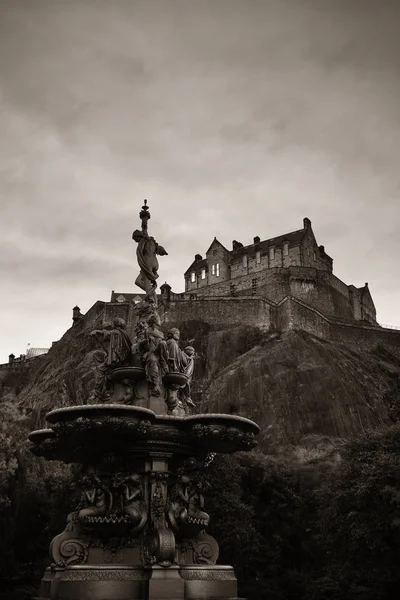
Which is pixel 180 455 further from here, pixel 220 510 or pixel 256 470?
pixel 256 470

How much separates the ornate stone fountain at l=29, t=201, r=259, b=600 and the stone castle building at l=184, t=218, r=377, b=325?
63.1m

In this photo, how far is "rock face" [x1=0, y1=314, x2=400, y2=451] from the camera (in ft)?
186

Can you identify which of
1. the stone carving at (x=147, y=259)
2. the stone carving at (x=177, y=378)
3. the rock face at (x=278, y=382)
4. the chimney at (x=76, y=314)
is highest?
the chimney at (x=76, y=314)

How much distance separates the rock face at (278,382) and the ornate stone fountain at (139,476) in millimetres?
40677

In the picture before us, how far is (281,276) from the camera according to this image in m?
79.5

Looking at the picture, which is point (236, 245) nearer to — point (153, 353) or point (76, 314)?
point (76, 314)

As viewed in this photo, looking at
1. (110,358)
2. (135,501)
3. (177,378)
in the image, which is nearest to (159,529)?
(135,501)

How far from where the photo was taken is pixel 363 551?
24.7m

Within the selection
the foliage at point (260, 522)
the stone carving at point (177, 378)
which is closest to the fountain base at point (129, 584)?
the stone carving at point (177, 378)

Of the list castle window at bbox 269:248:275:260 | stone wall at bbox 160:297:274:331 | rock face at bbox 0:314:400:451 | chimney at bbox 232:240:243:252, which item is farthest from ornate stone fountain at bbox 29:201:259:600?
chimney at bbox 232:240:243:252

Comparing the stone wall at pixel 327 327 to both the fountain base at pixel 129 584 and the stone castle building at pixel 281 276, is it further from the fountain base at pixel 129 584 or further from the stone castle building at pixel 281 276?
the fountain base at pixel 129 584

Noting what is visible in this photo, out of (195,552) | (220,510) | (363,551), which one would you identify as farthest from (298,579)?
(195,552)

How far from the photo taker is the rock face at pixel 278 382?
56.8m

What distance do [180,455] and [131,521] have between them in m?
1.60
